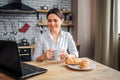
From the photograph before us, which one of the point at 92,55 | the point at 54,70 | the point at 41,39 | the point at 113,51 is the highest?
the point at 41,39

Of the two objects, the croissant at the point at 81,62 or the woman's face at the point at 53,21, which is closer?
the croissant at the point at 81,62

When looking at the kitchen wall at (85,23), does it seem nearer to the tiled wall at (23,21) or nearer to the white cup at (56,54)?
the tiled wall at (23,21)

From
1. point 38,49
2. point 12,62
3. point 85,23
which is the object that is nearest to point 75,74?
point 12,62

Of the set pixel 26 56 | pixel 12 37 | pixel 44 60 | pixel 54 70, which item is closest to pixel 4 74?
pixel 54 70

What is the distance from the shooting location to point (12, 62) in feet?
3.84

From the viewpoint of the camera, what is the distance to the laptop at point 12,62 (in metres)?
1.13

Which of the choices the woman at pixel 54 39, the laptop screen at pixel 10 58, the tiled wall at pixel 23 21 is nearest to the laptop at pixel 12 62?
the laptop screen at pixel 10 58

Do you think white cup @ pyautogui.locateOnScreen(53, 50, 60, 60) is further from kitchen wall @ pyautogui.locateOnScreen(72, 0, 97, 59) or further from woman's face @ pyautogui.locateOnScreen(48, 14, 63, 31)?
kitchen wall @ pyautogui.locateOnScreen(72, 0, 97, 59)

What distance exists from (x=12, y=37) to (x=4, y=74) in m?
2.70

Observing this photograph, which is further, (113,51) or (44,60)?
(113,51)

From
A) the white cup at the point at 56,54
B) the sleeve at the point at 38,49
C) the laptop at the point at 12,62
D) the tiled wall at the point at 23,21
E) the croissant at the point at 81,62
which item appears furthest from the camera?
the tiled wall at the point at 23,21

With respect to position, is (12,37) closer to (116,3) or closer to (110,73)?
(116,3)

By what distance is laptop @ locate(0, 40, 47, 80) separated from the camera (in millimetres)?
1134

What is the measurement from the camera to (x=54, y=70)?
53.8 inches
